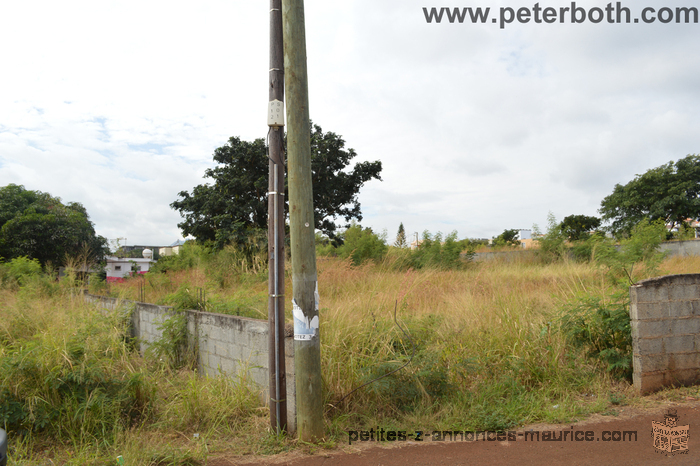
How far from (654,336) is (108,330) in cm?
778

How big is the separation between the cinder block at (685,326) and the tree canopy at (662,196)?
→ 99.4ft

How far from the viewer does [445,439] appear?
4316 millimetres

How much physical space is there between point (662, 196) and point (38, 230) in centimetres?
4484

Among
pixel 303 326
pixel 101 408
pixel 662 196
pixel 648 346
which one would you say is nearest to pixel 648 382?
pixel 648 346

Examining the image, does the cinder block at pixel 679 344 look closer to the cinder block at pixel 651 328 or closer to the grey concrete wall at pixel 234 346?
the cinder block at pixel 651 328

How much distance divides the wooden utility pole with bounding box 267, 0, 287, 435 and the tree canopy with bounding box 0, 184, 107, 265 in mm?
25314

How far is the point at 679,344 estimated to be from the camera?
557 cm

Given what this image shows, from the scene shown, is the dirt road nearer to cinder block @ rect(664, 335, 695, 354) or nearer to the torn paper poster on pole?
Result: the torn paper poster on pole

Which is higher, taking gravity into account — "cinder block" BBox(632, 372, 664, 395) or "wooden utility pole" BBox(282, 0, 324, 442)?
"wooden utility pole" BBox(282, 0, 324, 442)

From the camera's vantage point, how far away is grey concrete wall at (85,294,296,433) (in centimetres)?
464

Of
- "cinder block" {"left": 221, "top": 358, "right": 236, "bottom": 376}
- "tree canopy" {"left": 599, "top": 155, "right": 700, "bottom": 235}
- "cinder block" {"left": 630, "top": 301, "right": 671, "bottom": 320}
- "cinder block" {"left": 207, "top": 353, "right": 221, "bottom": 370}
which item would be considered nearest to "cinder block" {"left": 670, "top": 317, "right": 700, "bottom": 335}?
"cinder block" {"left": 630, "top": 301, "right": 671, "bottom": 320}

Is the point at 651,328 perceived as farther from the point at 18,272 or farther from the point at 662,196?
the point at 662,196

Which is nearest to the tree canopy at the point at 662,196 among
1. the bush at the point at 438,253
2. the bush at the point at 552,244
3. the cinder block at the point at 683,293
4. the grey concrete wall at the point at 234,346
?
the bush at the point at 552,244

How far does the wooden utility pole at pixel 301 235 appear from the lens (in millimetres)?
4172
